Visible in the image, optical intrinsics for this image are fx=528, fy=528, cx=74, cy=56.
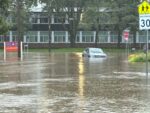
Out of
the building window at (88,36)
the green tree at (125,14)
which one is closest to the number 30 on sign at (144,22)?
the green tree at (125,14)

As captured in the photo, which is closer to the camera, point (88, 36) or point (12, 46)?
point (12, 46)

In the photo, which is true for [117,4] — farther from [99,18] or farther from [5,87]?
[5,87]

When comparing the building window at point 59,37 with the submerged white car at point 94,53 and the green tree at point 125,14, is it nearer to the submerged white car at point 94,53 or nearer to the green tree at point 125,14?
the green tree at point 125,14

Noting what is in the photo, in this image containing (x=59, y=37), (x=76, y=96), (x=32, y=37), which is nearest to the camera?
(x=76, y=96)

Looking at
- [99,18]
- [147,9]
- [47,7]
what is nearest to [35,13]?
[47,7]

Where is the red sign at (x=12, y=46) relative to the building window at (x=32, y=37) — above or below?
below

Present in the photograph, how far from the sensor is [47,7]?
313ft

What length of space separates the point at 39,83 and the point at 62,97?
497 centimetres

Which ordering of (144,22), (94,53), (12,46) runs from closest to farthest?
(144,22), (94,53), (12,46)

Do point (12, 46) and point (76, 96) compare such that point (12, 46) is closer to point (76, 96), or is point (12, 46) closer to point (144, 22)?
point (144, 22)

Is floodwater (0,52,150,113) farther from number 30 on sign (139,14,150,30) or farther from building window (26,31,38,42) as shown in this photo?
building window (26,31,38,42)

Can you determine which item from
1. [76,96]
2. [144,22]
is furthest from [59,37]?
[76,96]

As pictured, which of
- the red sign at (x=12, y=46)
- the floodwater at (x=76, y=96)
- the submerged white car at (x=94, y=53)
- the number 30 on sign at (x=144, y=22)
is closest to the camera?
the floodwater at (x=76, y=96)

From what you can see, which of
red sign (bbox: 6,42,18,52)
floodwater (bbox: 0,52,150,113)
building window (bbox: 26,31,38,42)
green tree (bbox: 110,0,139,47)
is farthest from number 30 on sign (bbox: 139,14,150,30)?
building window (bbox: 26,31,38,42)
